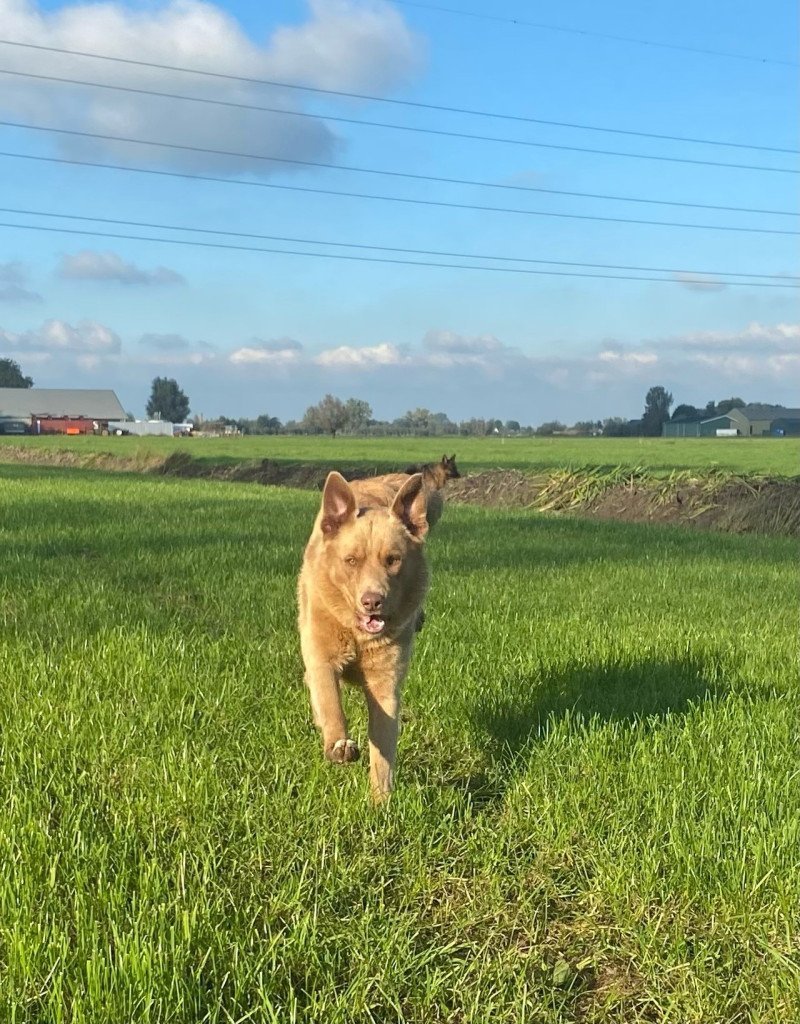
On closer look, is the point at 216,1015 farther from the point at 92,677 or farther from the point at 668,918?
the point at 92,677

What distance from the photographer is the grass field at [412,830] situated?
3.00 meters

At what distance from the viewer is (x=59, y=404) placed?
15038cm

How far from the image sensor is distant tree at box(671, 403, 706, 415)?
452 feet

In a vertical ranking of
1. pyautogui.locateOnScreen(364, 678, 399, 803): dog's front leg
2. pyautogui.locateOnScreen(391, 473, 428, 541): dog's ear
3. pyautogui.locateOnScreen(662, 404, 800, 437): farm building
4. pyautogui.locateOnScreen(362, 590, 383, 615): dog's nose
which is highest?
pyautogui.locateOnScreen(662, 404, 800, 437): farm building

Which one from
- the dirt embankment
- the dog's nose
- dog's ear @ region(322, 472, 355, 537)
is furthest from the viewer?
the dirt embankment

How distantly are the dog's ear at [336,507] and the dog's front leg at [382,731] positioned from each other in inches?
32.9

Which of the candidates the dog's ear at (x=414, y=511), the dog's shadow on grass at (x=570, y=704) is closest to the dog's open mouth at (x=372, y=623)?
the dog's ear at (x=414, y=511)

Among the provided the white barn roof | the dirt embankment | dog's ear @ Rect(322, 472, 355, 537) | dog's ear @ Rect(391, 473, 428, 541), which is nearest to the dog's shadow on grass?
dog's ear @ Rect(391, 473, 428, 541)

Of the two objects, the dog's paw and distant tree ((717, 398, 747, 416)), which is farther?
distant tree ((717, 398, 747, 416))

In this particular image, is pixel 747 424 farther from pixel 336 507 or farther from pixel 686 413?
pixel 336 507

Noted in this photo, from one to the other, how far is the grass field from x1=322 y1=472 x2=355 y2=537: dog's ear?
116 cm

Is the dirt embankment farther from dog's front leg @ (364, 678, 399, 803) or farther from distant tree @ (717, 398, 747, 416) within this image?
distant tree @ (717, 398, 747, 416)

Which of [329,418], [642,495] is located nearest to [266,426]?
[329,418]

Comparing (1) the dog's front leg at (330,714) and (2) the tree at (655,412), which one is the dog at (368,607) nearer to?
(1) the dog's front leg at (330,714)
